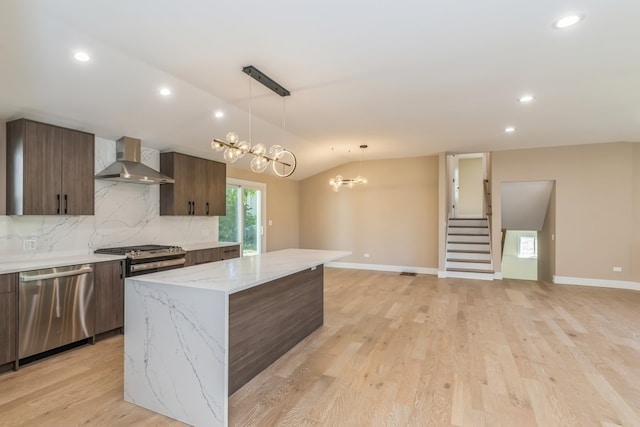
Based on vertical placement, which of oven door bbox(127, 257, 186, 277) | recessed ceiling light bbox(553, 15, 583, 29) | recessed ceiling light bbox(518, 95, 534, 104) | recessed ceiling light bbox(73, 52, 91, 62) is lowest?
oven door bbox(127, 257, 186, 277)

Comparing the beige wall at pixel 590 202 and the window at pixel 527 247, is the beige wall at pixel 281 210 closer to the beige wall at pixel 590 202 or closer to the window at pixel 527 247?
the beige wall at pixel 590 202

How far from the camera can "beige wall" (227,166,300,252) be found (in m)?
7.62

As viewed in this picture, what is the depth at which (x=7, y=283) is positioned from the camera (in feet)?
9.11

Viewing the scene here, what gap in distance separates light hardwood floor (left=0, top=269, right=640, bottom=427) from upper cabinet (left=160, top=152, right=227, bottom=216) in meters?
Answer: 2.07

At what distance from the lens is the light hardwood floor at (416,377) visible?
2.24 meters

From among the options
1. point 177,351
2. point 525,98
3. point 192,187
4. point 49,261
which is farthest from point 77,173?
point 525,98

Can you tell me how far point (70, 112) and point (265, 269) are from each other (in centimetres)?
279

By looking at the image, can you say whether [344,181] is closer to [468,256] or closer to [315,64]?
[315,64]

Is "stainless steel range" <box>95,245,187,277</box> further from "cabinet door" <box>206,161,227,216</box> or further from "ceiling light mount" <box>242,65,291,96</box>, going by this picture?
"ceiling light mount" <box>242,65,291,96</box>

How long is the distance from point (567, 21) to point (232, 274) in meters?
3.19

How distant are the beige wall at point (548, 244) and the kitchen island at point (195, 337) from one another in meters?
6.50

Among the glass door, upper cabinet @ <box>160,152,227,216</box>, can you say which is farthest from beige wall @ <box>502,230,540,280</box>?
upper cabinet @ <box>160,152,227,216</box>

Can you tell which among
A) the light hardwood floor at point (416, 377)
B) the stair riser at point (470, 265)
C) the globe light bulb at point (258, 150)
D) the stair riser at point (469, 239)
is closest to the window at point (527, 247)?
the stair riser at point (469, 239)

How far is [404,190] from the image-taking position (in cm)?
780
